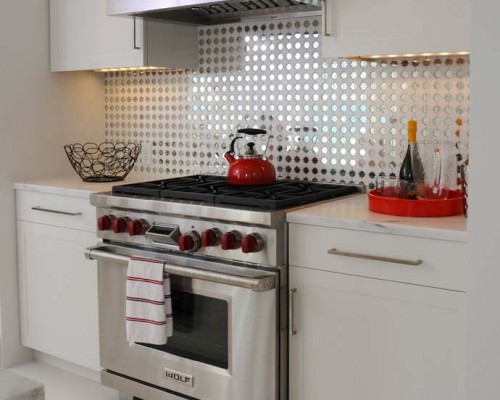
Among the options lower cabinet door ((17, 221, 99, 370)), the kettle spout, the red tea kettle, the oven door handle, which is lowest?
lower cabinet door ((17, 221, 99, 370))

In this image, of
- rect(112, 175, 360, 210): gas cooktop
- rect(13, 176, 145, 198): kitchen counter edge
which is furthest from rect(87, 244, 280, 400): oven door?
rect(13, 176, 145, 198): kitchen counter edge

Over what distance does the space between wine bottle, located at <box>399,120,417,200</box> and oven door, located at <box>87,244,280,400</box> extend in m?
0.51

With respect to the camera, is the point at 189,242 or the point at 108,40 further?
the point at 108,40

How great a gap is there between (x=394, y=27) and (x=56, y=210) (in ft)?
5.34

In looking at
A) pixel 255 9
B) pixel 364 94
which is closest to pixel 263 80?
pixel 255 9

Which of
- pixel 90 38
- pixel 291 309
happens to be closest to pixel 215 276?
pixel 291 309

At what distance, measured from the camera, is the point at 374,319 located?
7.03 ft

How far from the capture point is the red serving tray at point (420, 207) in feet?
7.13

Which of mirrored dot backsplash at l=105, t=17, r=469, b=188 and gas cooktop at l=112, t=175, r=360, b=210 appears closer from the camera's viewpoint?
gas cooktop at l=112, t=175, r=360, b=210

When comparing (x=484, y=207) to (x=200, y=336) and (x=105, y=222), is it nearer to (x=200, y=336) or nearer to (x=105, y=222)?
(x=200, y=336)

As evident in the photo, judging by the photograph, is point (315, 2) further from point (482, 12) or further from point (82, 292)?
point (82, 292)

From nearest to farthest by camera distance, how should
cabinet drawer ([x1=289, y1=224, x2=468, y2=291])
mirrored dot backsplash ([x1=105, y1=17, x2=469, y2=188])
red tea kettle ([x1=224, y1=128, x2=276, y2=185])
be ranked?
cabinet drawer ([x1=289, y1=224, x2=468, y2=291]) < mirrored dot backsplash ([x1=105, y1=17, x2=469, y2=188]) < red tea kettle ([x1=224, y1=128, x2=276, y2=185])

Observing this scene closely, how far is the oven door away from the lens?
230 cm

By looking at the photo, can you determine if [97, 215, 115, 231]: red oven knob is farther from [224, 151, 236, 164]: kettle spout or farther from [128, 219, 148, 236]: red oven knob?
[224, 151, 236, 164]: kettle spout
